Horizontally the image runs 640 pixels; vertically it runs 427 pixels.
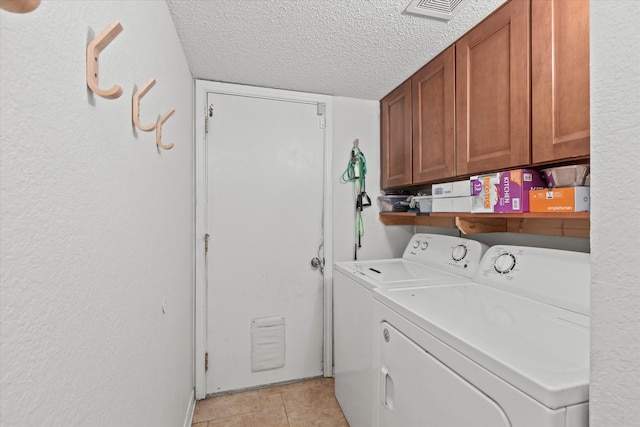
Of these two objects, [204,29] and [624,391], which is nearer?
[624,391]

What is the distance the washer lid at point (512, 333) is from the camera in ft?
2.22

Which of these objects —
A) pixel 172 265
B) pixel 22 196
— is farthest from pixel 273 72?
pixel 22 196

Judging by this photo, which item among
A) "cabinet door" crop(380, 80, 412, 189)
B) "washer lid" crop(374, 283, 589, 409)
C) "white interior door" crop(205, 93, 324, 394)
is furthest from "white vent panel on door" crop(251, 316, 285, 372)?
"cabinet door" crop(380, 80, 412, 189)

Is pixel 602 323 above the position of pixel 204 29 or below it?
below

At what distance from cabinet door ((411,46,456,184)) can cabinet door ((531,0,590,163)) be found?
465 millimetres

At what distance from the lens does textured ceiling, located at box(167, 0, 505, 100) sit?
1.36 metres

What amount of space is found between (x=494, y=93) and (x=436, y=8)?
1.55 ft

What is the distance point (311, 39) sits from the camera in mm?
1598

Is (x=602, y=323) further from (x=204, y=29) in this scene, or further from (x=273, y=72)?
(x=273, y=72)

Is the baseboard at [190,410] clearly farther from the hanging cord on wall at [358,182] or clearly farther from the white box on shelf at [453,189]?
the white box on shelf at [453,189]

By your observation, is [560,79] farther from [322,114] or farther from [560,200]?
[322,114]

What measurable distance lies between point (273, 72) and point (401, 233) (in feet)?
5.20

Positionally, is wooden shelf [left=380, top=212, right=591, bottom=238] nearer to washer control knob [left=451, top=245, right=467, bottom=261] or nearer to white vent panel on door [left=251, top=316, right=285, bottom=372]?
washer control knob [left=451, top=245, right=467, bottom=261]

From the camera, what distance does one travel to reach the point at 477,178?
142 cm
